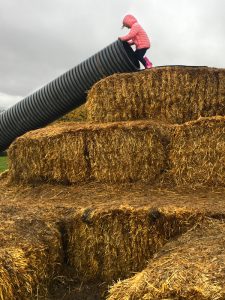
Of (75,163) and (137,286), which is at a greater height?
(75,163)

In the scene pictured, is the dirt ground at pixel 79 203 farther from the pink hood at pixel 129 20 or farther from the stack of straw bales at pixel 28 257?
the pink hood at pixel 129 20

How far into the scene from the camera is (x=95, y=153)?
304 inches

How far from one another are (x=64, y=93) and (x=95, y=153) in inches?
153

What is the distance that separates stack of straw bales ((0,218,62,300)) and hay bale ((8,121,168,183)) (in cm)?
211

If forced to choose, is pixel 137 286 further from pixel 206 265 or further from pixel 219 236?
pixel 219 236

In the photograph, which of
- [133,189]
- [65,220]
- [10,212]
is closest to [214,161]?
[133,189]

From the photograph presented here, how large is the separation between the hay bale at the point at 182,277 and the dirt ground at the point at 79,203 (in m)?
1.35

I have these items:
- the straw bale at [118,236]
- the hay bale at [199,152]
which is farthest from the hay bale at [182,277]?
the hay bale at [199,152]

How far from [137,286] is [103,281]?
2.44 m

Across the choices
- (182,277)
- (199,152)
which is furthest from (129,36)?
(182,277)

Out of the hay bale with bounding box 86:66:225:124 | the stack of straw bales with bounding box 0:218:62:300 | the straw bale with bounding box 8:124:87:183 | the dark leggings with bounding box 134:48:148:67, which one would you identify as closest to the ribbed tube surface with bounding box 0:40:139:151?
the dark leggings with bounding box 134:48:148:67

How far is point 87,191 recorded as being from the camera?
7453mm

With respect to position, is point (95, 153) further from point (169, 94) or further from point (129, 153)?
point (169, 94)

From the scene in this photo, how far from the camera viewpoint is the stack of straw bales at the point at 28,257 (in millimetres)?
4594
